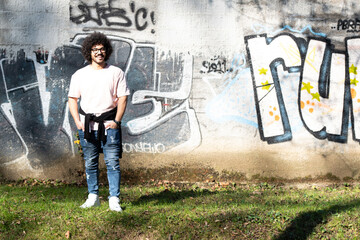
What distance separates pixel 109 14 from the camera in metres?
6.97

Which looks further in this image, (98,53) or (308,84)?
(308,84)

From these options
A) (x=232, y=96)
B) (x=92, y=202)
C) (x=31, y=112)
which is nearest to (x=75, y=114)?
(x=92, y=202)

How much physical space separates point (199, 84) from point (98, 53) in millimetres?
2410

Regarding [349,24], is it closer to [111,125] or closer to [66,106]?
[111,125]

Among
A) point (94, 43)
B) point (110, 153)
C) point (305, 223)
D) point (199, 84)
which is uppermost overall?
point (94, 43)

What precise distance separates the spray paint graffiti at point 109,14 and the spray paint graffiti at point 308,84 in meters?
1.65

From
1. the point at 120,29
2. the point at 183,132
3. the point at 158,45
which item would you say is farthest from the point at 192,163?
the point at 120,29

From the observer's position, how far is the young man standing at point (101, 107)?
4875 mm

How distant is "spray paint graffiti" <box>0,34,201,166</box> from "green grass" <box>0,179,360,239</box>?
3.77 ft

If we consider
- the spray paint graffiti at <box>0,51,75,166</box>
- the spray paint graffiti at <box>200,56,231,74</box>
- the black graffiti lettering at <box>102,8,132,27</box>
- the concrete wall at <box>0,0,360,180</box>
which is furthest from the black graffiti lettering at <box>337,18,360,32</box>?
the spray paint graffiti at <box>0,51,75,166</box>

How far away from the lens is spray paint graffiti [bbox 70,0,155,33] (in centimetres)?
695

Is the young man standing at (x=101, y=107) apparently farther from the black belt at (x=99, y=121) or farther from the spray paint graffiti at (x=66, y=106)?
the spray paint graffiti at (x=66, y=106)

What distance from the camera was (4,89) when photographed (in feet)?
23.1

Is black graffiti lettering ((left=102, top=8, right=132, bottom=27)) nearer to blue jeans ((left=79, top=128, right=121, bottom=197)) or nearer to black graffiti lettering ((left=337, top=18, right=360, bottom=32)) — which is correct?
blue jeans ((left=79, top=128, right=121, bottom=197))
